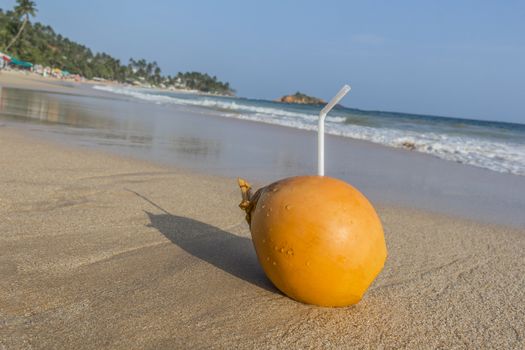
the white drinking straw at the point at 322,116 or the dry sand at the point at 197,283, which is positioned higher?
the white drinking straw at the point at 322,116

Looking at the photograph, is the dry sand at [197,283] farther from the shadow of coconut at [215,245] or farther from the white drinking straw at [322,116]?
the white drinking straw at [322,116]

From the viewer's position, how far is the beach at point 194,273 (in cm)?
215

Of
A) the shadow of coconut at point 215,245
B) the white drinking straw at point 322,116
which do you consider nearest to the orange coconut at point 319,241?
the white drinking straw at point 322,116

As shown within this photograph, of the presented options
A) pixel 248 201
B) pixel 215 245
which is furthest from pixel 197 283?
pixel 215 245

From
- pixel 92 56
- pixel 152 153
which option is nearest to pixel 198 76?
pixel 92 56

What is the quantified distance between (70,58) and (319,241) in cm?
12010

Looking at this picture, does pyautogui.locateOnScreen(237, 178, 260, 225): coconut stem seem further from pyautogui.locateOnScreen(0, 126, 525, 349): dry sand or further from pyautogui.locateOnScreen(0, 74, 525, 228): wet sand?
pyautogui.locateOnScreen(0, 74, 525, 228): wet sand

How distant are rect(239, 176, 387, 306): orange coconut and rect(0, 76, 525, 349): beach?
0.17 meters

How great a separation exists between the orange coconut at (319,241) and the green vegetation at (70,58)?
7901 centimetres

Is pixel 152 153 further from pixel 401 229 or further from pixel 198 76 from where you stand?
pixel 198 76

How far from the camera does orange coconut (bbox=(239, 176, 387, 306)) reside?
2.23 m

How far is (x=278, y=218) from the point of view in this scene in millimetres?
2316

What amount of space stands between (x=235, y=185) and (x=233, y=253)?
103 inches

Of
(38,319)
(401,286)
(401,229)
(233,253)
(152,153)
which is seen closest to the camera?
(38,319)
